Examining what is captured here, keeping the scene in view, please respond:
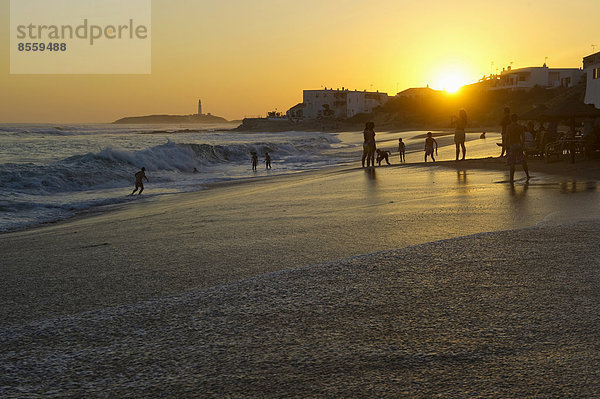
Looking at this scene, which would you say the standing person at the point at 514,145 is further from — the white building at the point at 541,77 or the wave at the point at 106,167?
the white building at the point at 541,77

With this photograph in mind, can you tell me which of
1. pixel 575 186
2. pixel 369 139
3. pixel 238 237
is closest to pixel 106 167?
pixel 369 139

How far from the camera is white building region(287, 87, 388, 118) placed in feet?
446

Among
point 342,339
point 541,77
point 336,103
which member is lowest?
point 342,339

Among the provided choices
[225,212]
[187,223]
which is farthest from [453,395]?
[225,212]

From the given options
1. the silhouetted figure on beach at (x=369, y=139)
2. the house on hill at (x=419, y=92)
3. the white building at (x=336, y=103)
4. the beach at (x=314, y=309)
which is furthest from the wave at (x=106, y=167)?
the house on hill at (x=419, y=92)

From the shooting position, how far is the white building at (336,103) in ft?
446

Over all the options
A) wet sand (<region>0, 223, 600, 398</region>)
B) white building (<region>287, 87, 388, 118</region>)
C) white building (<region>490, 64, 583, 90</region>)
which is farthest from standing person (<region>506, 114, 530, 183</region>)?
white building (<region>287, 87, 388, 118</region>)

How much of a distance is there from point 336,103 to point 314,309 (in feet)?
457

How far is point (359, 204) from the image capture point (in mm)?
11312

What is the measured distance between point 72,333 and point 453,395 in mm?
2772

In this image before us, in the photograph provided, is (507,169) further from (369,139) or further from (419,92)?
(419,92)

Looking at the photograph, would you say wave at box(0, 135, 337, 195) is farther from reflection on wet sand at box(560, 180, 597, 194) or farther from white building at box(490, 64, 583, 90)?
white building at box(490, 64, 583, 90)

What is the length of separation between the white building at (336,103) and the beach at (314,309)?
129217mm

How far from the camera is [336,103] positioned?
141 m
